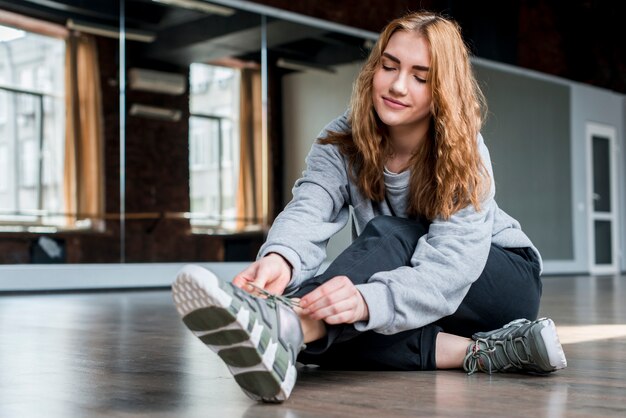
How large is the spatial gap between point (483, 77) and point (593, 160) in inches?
101

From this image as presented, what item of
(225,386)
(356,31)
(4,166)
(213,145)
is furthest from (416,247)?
(356,31)

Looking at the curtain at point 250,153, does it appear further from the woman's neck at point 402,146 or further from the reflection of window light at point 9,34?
the woman's neck at point 402,146

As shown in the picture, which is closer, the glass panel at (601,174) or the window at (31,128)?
the window at (31,128)

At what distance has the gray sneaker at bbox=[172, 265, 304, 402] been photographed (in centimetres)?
113

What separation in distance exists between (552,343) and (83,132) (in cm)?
533

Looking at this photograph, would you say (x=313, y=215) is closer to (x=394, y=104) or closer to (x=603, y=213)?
(x=394, y=104)

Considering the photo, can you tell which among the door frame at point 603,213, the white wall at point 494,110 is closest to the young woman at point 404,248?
the white wall at point 494,110

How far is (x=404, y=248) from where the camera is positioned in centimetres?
153

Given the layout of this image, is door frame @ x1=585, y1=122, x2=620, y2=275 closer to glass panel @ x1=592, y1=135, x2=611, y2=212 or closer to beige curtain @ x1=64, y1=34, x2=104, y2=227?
glass panel @ x1=592, y1=135, x2=611, y2=212

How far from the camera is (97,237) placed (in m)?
6.44

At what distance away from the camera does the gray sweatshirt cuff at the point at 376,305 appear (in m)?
A: 1.37

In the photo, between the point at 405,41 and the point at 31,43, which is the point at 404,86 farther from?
the point at 31,43

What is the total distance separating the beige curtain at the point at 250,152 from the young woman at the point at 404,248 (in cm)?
548

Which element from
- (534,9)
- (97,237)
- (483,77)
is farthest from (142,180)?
(534,9)
